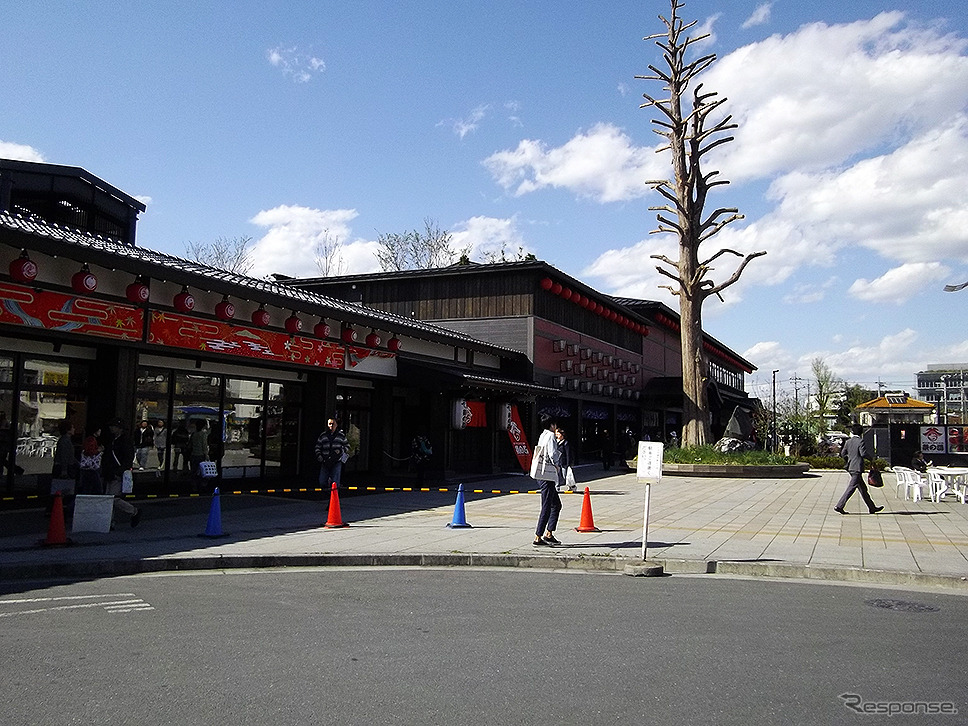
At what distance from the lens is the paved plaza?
33.2ft

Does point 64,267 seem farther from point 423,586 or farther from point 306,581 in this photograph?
point 423,586

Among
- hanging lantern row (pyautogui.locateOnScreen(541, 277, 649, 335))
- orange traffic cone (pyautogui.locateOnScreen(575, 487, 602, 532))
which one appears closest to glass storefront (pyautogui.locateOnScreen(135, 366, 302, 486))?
orange traffic cone (pyautogui.locateOnScreen(575, 487, 602, 532))

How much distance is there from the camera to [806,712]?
16.0 feet

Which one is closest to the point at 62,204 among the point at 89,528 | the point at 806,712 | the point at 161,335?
the point at 161,335

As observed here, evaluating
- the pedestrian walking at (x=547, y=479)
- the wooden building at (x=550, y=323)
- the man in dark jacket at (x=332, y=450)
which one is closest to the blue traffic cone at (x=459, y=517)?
the pedestrian walking at (x=547, y=479)

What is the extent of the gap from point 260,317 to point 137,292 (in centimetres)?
336

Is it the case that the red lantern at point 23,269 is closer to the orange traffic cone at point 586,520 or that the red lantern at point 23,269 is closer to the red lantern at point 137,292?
the red lantern at point 137,292

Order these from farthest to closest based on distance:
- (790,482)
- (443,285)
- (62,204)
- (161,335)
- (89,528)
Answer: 1. (443,285)
2. (790,482)
3. (62,204)
4. (161,335)
5. (89,528)

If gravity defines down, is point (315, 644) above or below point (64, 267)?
below

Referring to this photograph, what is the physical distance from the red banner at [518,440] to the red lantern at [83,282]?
1532cm

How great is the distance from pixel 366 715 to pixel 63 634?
3.43 metres

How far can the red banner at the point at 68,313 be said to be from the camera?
12.7 m

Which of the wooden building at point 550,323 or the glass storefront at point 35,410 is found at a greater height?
the wooden building at point 550,323

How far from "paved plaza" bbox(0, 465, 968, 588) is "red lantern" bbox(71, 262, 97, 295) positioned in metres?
3.97
